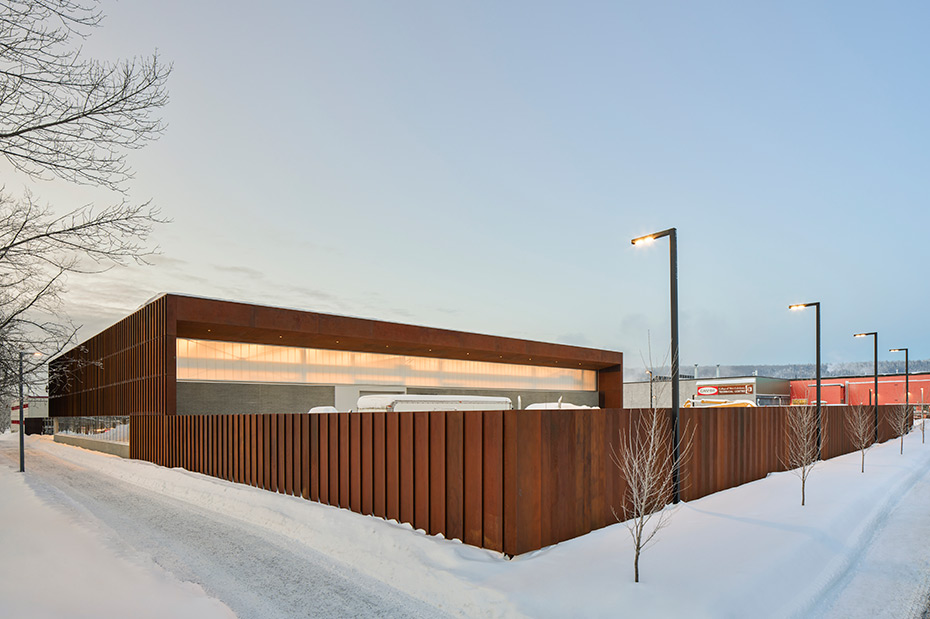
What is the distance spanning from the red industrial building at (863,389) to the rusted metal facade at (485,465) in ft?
186

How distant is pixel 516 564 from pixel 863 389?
240 ft

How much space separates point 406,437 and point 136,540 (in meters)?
5.45

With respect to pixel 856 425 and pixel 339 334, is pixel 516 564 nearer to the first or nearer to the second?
pixel 339 334

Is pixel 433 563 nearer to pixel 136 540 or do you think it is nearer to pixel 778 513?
pixel 136 540

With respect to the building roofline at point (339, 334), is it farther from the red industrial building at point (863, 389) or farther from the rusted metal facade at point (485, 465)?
the red industrial building at point (863, 389)

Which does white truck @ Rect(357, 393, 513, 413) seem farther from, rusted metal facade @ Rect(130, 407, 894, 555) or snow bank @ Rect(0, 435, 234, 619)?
snow bank @ Rect(0, 435, 234, 619)

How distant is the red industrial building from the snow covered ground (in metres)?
59.1

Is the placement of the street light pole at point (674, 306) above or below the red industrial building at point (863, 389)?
above

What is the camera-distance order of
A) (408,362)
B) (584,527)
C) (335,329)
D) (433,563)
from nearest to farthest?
(433,563) → (584,527) → (335,329) → (408,362)

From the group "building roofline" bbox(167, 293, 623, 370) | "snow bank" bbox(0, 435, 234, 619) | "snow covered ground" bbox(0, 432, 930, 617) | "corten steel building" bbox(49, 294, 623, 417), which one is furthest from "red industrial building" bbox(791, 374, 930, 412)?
"snow bank" bbox(0, 435, 234, 619)

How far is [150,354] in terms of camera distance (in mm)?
29391

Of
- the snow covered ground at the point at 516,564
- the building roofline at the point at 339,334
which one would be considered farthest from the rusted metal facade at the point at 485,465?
the building roofline at the point at 339,334

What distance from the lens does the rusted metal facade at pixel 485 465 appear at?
29.7 ft

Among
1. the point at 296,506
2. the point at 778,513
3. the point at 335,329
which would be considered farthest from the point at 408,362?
the point at 778,513
